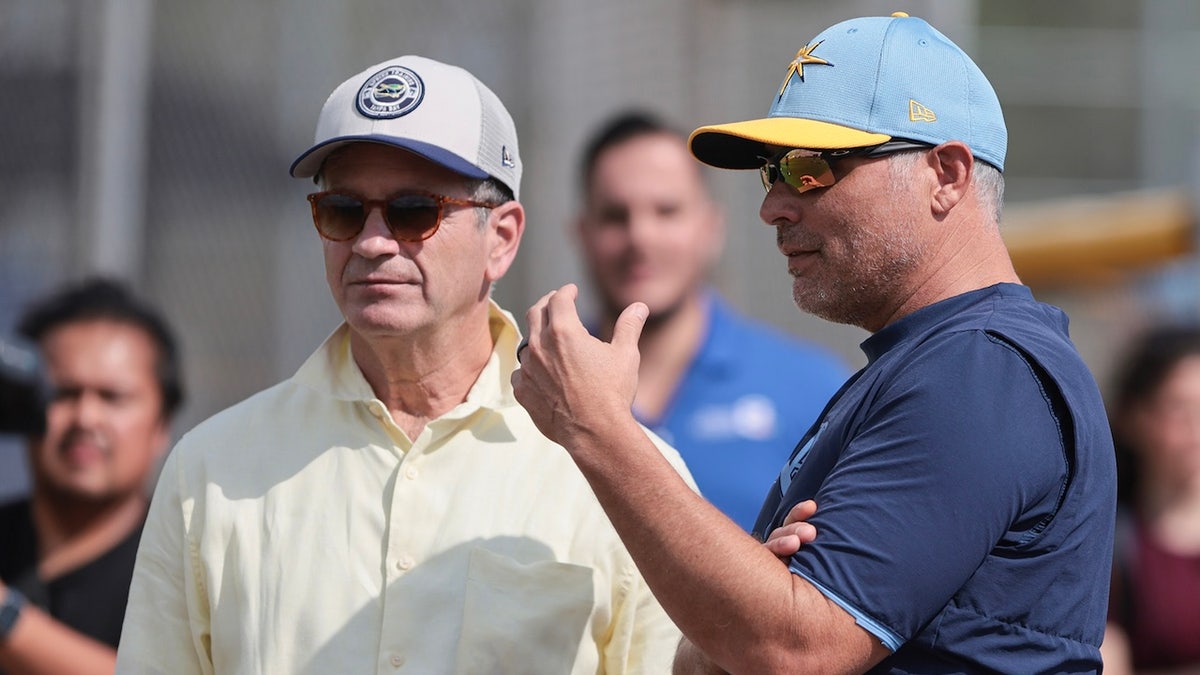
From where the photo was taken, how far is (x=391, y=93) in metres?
2.75

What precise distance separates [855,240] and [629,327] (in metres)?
0.39

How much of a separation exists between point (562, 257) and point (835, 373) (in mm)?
3206

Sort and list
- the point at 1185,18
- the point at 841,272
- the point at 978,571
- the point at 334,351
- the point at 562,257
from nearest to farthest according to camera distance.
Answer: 1. the point at 978,571
2. the point at 841,272
3. the point at 334,351
4. the point at 562,257
5. the point at 1185,18

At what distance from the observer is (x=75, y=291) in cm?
461

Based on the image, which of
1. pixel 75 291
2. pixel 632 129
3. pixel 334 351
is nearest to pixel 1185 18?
pixel 632 129

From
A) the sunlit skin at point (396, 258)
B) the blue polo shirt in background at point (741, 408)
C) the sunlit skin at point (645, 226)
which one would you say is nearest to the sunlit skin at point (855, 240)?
the sunlit skin at point (396, 258)

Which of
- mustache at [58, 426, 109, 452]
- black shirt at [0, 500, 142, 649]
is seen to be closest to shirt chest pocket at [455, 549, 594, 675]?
black shirt at [0, 500, 142, 649]

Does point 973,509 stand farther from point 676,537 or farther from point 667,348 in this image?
point 667,348

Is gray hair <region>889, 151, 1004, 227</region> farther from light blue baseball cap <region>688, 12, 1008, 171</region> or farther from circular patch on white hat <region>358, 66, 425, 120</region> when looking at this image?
circular patch on white hat <region>358, 66, 425, 120</region>

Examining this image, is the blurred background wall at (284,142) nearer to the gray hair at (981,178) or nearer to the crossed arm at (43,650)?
the crossed arm at (43,650)

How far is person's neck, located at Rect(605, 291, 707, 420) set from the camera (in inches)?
191

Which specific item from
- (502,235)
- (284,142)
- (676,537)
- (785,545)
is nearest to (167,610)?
(502,235)

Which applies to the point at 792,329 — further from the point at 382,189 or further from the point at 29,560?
the point at 382,189

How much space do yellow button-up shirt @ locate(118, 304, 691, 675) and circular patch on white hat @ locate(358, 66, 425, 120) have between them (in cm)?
51
